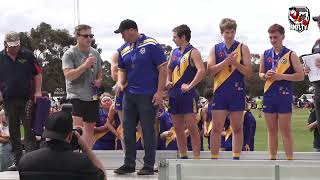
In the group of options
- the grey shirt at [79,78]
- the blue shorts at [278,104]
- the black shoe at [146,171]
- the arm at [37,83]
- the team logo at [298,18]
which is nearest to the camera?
the black shoe at [146,171]

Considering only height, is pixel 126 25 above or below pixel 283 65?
above

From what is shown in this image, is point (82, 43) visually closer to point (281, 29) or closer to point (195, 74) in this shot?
point (195, 74)

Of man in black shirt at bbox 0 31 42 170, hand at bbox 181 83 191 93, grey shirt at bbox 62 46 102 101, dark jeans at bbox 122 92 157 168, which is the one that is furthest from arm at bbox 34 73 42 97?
hand at bbox 181 83 191 93

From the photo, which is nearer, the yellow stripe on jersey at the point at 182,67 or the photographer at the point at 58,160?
the photographer at the point at 58,160

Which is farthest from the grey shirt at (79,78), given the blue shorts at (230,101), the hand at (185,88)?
the blue shorts at (230,101)

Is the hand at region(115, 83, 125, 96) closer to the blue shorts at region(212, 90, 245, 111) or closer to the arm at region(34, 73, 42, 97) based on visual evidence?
the arm at region(34, 73, 42, 97)

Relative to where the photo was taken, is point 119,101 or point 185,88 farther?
point 119,101

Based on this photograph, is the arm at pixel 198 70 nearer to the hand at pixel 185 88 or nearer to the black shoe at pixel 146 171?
the hand at pixel 185 88

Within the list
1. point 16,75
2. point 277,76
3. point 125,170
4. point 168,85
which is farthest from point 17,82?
point 277,76

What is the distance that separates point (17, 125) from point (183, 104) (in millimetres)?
2179

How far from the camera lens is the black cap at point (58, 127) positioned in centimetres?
385

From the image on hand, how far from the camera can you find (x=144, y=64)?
6828mm

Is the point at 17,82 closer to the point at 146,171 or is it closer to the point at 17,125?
the point at 17,125

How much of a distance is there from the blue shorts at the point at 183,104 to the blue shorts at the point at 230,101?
0.31 metres
